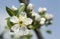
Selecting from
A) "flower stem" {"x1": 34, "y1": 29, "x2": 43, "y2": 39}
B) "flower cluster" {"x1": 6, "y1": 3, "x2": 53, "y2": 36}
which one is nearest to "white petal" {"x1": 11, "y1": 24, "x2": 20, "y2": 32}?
"flower cluster" {"x1": 6, "y1": 3, "x2": 53, "y2": 36}

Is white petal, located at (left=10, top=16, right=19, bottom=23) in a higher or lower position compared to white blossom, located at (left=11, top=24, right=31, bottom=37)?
higher

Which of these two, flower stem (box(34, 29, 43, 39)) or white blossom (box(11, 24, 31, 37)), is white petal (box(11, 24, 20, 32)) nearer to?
white blossom (box(11, 24, 31, 37))

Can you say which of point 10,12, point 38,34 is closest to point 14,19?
point 10,12

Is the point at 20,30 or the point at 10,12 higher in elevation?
the point at 10,12

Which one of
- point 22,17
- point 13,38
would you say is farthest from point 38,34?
point 13,38

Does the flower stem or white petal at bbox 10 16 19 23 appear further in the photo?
the flower stem

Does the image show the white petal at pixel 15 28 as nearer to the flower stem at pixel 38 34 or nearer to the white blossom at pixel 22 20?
the white blossom at pixel 22 20

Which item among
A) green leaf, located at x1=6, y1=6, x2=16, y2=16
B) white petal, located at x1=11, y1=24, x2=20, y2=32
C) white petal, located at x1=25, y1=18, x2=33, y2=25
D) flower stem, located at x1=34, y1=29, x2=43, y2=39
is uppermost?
green leaf, located at x1=6, y1=6, x2=16, y2=16

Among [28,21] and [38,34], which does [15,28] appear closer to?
[28,21]

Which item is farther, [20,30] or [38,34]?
[38,34]

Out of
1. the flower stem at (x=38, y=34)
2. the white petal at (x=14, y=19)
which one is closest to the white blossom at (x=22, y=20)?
the white petal at (x=14, y=19)

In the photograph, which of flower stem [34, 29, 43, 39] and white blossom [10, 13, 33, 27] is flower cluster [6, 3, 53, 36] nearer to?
white blossom [10, 13, 33, 27]

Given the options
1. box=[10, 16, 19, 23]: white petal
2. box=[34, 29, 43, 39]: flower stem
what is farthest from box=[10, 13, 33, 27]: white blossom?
box=[34, 29, 43, 39]: flower stem
